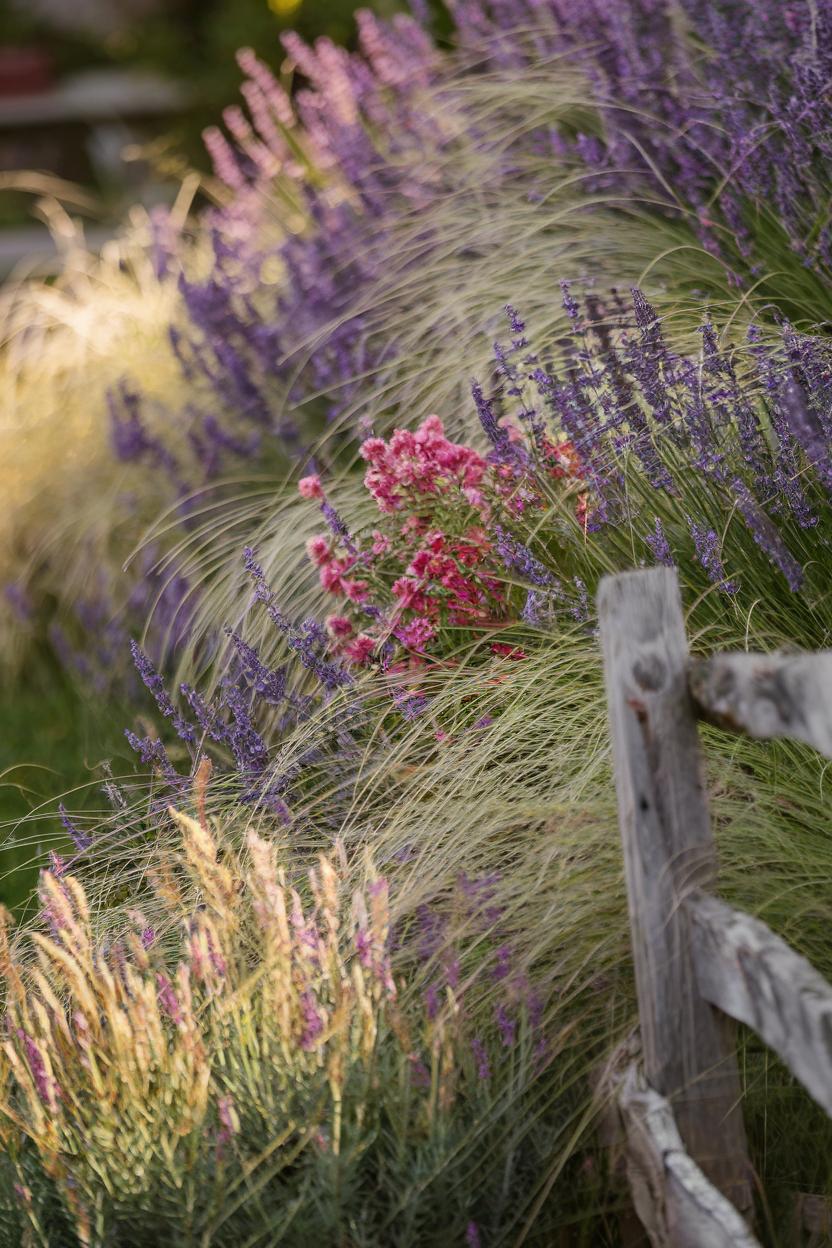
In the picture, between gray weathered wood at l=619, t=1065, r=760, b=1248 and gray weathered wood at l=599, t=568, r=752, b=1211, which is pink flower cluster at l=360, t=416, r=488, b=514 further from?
gray weathered wood at l=619, t=1065, r=760, b=1248

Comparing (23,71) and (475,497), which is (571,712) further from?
(23,71)

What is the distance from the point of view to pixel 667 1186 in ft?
5.62

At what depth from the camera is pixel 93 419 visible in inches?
208

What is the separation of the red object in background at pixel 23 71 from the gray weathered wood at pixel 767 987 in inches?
584

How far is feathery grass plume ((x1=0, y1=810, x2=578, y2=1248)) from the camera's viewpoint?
5.60 feet

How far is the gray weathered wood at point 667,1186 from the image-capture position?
163cm

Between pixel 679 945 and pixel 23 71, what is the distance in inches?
586

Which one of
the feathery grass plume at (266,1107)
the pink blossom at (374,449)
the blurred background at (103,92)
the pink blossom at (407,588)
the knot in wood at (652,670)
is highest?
the blurred background at (103,92)

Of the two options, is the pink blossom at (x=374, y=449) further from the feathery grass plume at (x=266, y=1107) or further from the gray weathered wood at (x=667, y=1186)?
the gray weathered wood at (x=667, y=1186)

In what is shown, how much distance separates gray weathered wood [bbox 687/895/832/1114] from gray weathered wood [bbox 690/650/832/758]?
22cm

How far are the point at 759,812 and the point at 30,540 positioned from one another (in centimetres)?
361

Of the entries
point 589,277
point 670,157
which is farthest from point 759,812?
point 670,157

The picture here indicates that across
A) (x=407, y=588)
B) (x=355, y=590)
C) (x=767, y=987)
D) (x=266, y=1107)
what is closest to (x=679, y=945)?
(x=767, y=987)

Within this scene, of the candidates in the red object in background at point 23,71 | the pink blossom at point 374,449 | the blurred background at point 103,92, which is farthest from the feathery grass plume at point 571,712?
the red object in background at point 23,71
